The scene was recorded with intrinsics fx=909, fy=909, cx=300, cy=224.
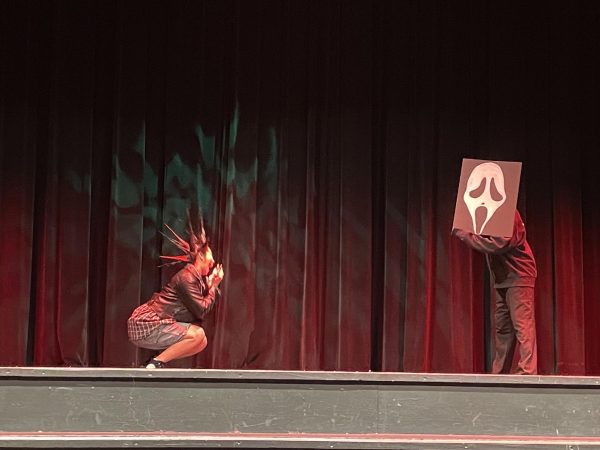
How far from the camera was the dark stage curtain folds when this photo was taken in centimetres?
680

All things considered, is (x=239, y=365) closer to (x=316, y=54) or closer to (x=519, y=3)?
(x=316, y=54)

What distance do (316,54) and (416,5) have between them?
94 cm

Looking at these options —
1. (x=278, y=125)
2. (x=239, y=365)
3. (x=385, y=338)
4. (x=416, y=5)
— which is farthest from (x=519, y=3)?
(x=239, y=365)

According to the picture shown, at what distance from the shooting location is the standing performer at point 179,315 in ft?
14.2

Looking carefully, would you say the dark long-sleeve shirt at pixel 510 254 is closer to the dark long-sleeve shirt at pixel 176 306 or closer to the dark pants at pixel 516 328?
the dark pants at pixel 516 328

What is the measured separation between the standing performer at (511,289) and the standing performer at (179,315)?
1.31 metres

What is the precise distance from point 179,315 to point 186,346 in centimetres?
18

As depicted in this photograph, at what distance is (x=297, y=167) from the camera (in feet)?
23.5

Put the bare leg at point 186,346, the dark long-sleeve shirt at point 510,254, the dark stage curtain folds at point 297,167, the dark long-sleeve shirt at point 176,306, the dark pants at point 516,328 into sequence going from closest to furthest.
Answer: the bare leg at point 186,346 → the dark long-sleeve shirt at point 176,306 → the dark pants at point 516,328 → the dark long-sleeve shirt at point 510,254 → the dark stage curtain folds at point 297,167

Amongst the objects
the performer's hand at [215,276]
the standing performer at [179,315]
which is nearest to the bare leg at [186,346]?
the standing performer at [179,315]

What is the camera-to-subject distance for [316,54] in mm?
7262

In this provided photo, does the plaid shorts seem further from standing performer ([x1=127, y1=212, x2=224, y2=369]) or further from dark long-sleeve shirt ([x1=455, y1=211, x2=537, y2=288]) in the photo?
dark long-sleeve shirt ([x1=455, y1=211, x2=537, y2=288])

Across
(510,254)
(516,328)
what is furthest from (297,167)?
(516,328)

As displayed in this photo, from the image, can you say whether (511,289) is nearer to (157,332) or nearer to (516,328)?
(516,328)
